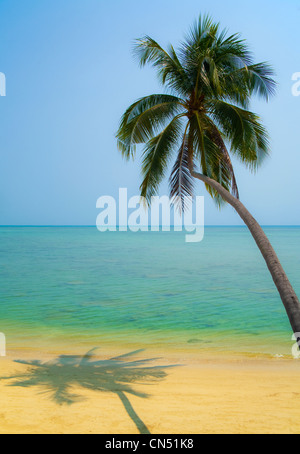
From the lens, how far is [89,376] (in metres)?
7.70

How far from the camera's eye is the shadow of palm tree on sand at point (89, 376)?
6.61 m

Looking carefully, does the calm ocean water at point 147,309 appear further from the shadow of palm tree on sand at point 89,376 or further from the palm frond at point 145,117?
the palm frond at point 145,117

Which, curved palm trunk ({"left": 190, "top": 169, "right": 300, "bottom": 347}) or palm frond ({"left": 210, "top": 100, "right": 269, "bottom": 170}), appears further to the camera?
palm frond ({"left": 210, "top": 100, "right": 269, "bottom": 170})

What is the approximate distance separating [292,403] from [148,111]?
21.7 ft

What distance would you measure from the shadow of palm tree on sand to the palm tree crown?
13.9 ft

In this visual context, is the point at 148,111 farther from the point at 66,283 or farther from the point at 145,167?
the point at 66,283

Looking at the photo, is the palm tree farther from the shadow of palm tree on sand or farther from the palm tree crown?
the shadow of palm tree on sand

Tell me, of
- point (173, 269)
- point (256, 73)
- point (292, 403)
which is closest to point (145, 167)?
point (256, 73)

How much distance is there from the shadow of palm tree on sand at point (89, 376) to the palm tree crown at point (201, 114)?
424 cm

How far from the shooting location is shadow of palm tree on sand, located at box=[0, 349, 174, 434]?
260 inches
